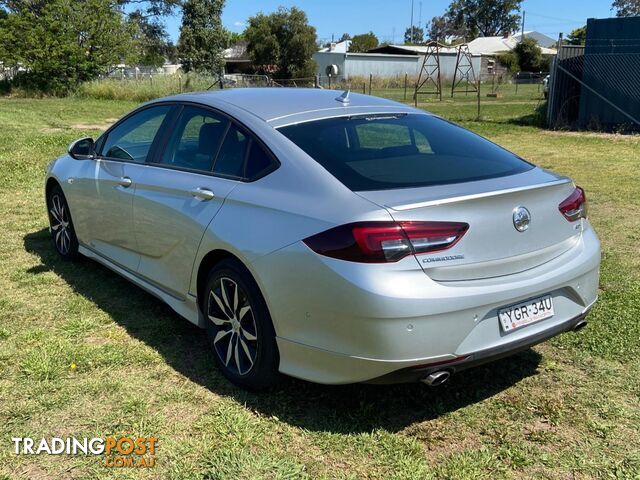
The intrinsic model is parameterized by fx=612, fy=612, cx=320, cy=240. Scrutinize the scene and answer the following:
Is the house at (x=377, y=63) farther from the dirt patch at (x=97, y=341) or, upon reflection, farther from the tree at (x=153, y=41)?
the dirt patch at (x=97, y=341)

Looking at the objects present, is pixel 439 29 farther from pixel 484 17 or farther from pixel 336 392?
pixel 336 392

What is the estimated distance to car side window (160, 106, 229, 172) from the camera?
3750mm

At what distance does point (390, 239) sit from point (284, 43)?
52030mm

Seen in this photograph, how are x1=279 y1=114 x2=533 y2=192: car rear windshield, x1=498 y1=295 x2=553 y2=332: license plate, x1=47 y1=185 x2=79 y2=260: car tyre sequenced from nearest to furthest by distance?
x1=498 y1=295 x2=553 y2=332: license plate < x1=279 y1=114 x2=533 y2=192: car rear windshield < x1=47 y1=185 x2=79 y2=260: car tyre

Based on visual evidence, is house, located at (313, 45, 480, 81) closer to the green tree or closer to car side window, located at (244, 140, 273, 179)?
the green tree

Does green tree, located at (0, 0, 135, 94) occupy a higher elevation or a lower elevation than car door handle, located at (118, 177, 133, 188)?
higher

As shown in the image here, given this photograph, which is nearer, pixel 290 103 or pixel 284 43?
pixel 290 103

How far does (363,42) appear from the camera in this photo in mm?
87688

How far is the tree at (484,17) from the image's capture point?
105312 millimetres

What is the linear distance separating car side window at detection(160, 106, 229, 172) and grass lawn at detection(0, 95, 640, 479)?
1171mm

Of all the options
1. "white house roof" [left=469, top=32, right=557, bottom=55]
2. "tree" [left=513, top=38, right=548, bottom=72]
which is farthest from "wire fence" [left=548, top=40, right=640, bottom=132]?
"white house roof" [left=469, top=32, right=557, bottom=55]

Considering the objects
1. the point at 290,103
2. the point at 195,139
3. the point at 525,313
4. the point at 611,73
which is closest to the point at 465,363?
the point at 525,313

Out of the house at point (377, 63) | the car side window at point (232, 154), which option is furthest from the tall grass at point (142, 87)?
the house at point (377, 63)

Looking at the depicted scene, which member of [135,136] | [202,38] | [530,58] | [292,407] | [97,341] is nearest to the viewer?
[292,407]
